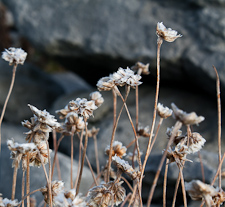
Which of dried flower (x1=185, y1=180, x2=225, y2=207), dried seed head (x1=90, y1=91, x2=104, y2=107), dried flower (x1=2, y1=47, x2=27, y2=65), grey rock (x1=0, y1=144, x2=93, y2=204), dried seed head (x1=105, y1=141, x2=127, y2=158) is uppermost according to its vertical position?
dried flower (x1=2, y1=47, x2=27, y2=65)

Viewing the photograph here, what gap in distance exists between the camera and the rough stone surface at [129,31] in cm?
148

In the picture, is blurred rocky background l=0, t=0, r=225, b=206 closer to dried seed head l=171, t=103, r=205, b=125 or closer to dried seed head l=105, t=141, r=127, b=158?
dried seed head l=105, t=141, r=127, b=158

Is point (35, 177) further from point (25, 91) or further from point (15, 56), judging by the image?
point (25, 91)

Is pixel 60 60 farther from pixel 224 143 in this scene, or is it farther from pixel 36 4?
pixel 224 143

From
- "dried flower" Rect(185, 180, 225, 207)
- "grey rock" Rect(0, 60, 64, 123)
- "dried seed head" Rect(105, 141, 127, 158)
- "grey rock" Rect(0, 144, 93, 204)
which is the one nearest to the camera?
"dried flower" Rect(185, 180, 225, 207)

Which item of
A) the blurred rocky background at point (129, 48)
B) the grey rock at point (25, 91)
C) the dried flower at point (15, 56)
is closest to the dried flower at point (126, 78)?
the dried flower at point (15, 56)

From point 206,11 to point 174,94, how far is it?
0.42 m

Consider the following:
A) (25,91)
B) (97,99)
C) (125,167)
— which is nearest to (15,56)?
(97,99)

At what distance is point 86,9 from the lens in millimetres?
1714

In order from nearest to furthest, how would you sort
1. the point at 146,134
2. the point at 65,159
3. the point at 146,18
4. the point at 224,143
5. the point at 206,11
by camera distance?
1. the point at 146,134
2. the point at 65,159
3. the point at 224,143
4. the point at 206,11
5. the point at 146,18

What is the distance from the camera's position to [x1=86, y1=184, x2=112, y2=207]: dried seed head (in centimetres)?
44

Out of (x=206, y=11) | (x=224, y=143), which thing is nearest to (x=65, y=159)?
(x=224, y=143)

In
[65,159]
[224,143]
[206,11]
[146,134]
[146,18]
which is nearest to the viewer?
[146,134]

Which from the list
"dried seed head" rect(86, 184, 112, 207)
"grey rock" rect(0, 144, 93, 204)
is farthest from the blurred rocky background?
"dried seed head" rect(86, 184, 112, 207)
